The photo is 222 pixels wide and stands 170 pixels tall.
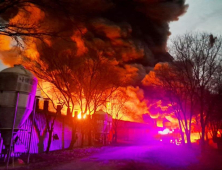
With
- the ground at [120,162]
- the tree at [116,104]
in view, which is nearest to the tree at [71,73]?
the ground at [120,162]

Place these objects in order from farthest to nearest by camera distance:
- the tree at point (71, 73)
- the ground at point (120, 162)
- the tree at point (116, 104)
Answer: the tree at point (116, 104) < the tree at point (71, 73) < the ground at point (120, 162)

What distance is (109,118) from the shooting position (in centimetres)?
3203

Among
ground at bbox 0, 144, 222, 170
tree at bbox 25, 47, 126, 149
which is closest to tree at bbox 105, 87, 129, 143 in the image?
tree at bbox 25, 47, 126, 149

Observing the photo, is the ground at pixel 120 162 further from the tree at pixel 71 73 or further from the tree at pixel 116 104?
the tree at pixel 116 104

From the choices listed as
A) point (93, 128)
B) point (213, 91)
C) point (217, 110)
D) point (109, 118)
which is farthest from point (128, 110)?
point (213, 91)

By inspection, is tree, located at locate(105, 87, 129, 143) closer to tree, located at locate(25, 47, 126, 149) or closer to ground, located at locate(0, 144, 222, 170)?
tree, located at locate(25, 47, 126, 149)

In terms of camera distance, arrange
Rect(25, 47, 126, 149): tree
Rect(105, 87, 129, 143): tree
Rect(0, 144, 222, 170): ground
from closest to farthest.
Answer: Rect(0, 144, 222, 170): ground
Rect(25, 47, 126, 149): tree
Rect(105, 87, 129, 143): tree

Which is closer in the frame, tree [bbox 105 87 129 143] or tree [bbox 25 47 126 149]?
tree [bbox 25 47 126 149]

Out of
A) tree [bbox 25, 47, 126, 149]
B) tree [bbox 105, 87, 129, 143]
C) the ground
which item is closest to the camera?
the ground

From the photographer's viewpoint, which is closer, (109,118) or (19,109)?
(19,109)

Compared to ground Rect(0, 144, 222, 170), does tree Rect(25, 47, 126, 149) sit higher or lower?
higher

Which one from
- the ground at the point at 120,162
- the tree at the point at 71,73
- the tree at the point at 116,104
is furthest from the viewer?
the tree at the point at 116,104

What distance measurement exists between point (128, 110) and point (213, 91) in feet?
63.3

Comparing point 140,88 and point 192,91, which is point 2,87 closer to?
point 192,91
